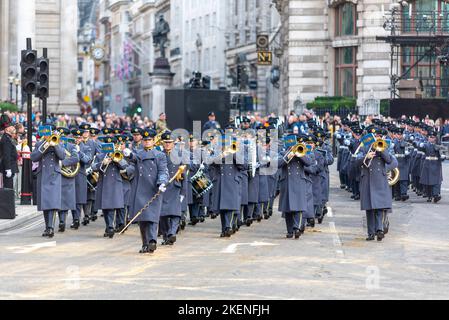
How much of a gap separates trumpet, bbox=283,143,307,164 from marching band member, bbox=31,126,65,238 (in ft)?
12.3

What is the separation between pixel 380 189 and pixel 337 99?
37782mm

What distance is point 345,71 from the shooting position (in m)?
63.8

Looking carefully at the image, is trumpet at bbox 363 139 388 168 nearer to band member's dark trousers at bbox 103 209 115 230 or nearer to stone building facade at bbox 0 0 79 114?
band member's dark trousers at bbox 103 209 115 230

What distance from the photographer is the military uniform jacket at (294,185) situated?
23.5 m

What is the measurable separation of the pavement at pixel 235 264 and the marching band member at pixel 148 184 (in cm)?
40

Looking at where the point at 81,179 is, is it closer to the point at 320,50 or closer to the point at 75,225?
the point at 75,225

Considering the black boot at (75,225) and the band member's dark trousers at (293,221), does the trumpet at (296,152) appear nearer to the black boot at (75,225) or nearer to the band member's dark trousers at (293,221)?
the band member's dark trousers at (293,221)

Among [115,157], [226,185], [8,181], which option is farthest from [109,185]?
[8,181]

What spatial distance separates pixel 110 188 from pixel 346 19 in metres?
40.1

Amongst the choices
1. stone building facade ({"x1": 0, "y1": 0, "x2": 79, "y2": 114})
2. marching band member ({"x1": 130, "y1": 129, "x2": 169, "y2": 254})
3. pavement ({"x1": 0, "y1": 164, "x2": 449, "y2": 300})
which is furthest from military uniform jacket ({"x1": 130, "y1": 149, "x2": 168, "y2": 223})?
stone building facade ({"x1": 0, "y1": 0, "x2": 79, "y2": 114})

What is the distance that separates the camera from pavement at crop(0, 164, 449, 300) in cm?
1581

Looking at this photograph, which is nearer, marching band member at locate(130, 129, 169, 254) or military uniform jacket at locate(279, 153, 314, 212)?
marching band member at locate(130, 129, 169, 254)

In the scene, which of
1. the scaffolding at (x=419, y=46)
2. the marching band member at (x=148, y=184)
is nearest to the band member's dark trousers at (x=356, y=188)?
the marching band member at (x=148, y=184)
